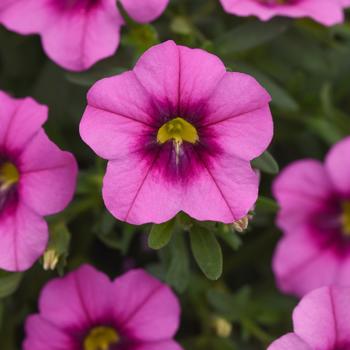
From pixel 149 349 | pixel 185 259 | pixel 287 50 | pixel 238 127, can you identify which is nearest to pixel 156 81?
pixel 238 127

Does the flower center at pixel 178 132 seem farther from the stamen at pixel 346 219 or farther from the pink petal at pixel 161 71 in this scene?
the stamen at pixel 346 219

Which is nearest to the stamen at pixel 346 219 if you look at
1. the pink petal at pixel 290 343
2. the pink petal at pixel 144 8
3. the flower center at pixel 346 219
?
the flower center at pixel 346 219

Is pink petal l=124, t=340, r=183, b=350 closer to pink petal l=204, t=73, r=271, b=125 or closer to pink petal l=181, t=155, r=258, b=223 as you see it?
pink petal l=181, t=155, r=258, b=223

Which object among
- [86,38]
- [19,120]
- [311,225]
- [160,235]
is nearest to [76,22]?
[86,38]

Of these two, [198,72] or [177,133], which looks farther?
[177,133]

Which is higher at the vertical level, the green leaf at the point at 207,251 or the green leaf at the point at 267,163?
the green leaf at the point at 267,163

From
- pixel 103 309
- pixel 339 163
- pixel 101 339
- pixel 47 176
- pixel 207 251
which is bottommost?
pixel 101 339

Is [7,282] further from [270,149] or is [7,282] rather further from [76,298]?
[270,149]
